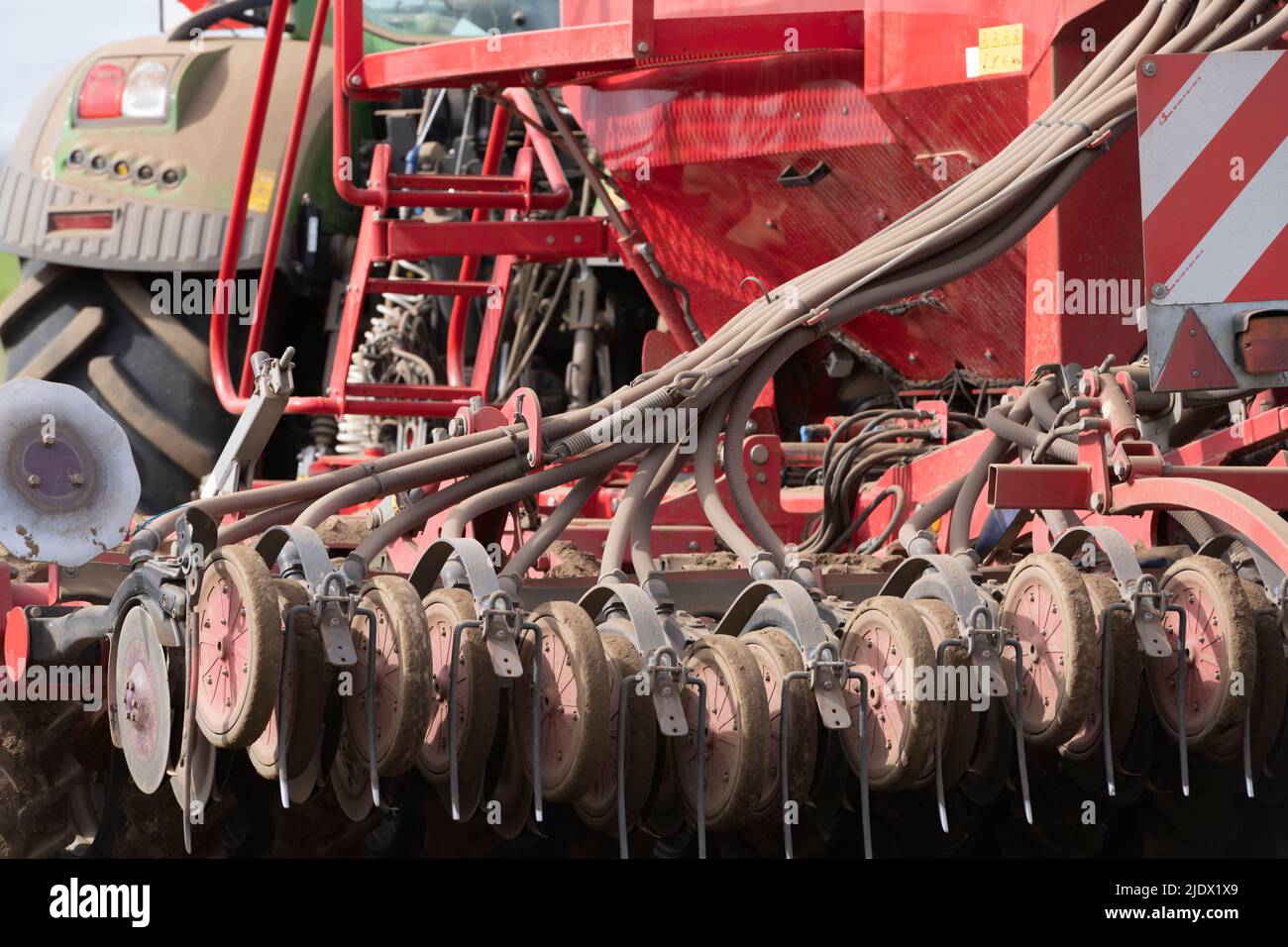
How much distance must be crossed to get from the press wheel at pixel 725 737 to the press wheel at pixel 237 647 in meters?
0.51

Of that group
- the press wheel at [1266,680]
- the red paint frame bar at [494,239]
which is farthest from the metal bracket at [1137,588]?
the red paint frame bar at [494,239]

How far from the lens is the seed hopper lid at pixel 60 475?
2.35 m

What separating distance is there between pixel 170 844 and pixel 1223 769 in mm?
1438

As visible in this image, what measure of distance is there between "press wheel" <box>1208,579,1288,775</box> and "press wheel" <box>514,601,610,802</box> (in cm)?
79

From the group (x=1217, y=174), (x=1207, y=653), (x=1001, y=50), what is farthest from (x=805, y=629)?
(x=1001, y=50)

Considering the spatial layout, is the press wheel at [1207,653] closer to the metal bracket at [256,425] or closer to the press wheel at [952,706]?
the press wheel at [952,706]

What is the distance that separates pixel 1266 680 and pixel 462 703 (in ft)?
3.25

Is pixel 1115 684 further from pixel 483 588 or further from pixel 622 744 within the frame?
pixel 483 588

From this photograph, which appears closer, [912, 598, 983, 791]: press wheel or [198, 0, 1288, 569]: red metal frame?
[912, 598, 983, 791]: press wheel

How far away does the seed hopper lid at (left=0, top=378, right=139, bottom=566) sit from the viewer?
2352 mm

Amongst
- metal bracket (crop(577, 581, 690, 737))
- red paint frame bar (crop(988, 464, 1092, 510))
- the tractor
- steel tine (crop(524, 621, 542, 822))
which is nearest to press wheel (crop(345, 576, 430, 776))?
the tractor

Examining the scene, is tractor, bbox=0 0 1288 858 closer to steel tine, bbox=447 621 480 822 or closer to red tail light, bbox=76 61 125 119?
steel tine, bbox=447 621 480 822

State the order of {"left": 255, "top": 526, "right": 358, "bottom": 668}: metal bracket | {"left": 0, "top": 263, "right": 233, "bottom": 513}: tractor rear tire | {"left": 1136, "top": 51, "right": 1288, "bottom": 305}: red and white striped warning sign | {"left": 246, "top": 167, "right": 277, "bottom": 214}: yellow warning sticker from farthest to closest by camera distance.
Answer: {"left": 246, "top": 167, "right": 277, "bottom": 214}: yellow warning sticker < {"left": 0, "top": 263, "right": 233, "bottom": 513}: tractor rear tire < {"left": 1136, "top": 51, "right": 1288, "bottom": 305}: red and white striped warning sign < {"left": 255, "top": 526, "right": 358, "bottom": 668}: metal bracket

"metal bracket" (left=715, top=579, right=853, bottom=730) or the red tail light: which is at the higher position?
the red tail light
